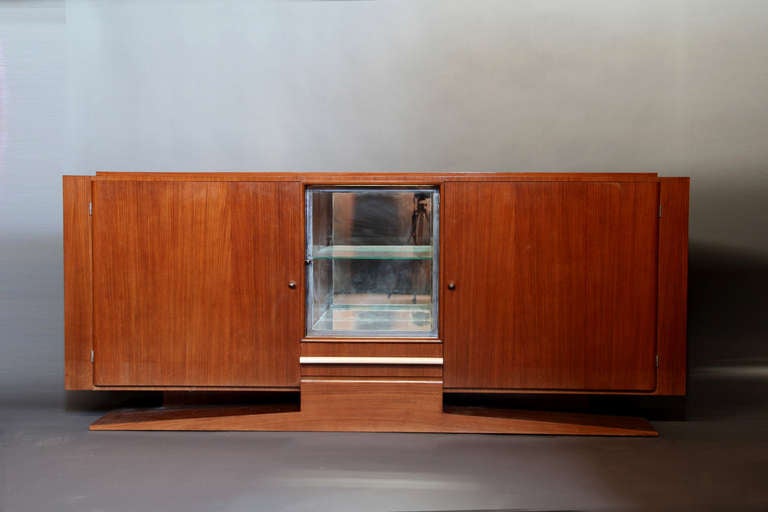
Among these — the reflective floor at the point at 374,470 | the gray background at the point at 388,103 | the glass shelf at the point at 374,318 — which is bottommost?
the reflective floor at the point at 374,470

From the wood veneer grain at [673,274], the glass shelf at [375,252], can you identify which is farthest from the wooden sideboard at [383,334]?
the glass shelf at [375,252]

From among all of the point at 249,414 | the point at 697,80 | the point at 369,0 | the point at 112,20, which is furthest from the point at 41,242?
the point at 697,80

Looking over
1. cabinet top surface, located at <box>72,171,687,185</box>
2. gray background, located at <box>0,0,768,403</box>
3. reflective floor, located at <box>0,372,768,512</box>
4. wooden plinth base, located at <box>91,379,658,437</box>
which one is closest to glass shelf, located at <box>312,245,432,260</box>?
cabinet top surface, located at <box>72,171,687,185</box>

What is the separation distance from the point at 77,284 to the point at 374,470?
4.68 ft

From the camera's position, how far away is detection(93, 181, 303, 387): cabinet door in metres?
2.42

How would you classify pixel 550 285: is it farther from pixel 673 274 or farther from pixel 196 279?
pixel 196 279

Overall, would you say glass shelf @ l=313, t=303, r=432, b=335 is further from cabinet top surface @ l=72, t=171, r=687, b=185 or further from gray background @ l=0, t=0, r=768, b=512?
gray background @ l=0, t=0, r=768, b=512

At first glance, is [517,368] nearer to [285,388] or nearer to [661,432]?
[661,432]

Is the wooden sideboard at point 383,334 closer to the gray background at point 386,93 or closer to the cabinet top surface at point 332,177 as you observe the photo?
the cabinet top surface at point 332,177

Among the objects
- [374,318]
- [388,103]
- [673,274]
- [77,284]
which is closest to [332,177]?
[374,318]

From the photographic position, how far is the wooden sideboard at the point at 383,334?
2396 millimetres

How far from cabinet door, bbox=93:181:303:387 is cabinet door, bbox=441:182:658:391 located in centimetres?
69

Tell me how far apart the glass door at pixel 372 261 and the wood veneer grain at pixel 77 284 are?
0.91 metres

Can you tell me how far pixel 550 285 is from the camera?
2.41m
